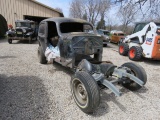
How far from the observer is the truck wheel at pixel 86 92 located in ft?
9.43

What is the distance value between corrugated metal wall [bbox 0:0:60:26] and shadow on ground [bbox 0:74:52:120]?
13.8 m

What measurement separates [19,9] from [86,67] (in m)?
16.0

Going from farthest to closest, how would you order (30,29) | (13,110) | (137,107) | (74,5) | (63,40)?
(74,5)
(30,29)
(63,40)
(137,107)
(13,110)

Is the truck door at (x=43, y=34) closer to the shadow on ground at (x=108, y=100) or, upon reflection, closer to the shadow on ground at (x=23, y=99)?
the shadow on ground at (x=23, y=99)

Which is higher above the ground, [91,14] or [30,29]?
[91,14]

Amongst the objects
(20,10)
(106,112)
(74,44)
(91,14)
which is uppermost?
(91,14)

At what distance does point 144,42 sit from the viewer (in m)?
7.54

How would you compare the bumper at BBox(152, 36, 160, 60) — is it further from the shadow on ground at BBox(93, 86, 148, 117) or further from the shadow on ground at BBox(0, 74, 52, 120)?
the shadow on ground at BBox(0, 74, 52, 120)

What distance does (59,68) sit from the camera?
607 cm

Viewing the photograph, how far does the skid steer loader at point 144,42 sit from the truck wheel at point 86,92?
5.13 m

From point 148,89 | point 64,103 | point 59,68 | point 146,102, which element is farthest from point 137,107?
point 59,68

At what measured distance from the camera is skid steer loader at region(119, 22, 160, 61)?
6854 mm

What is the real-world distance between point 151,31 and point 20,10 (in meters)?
14.9

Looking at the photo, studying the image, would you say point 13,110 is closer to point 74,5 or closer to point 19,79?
point 19,79
